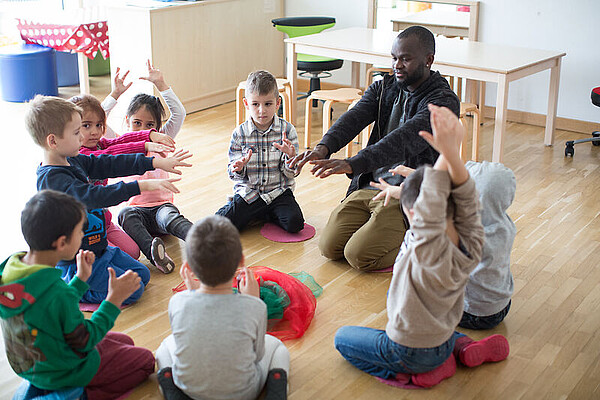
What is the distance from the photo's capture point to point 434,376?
2.24 metres

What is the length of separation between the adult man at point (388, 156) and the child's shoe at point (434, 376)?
0.80m

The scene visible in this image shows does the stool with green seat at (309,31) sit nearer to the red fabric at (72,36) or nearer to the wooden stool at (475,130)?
the wooden stool at (475,130)

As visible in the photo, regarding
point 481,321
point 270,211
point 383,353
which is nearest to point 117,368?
point 383,353

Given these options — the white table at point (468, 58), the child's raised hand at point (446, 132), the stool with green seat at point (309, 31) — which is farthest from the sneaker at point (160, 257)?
the stool with green seat at point (309, 31)

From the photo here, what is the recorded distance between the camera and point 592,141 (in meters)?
4.83

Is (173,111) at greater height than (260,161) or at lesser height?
greater

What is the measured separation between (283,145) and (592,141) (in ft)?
8.45

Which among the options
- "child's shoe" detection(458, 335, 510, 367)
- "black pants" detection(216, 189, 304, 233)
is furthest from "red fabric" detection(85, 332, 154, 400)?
"black pants" detection(216, 189, 304, 233)

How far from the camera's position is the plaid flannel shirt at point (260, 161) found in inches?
136

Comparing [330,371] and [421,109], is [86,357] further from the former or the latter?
[421,109]

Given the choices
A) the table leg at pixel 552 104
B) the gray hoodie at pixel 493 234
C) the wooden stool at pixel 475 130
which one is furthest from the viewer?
the table leg at pixel 552 104

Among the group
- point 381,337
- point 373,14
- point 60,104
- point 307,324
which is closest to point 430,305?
point 381,337

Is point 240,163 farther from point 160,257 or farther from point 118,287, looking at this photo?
point 118,287

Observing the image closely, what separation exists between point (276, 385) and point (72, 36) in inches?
169
